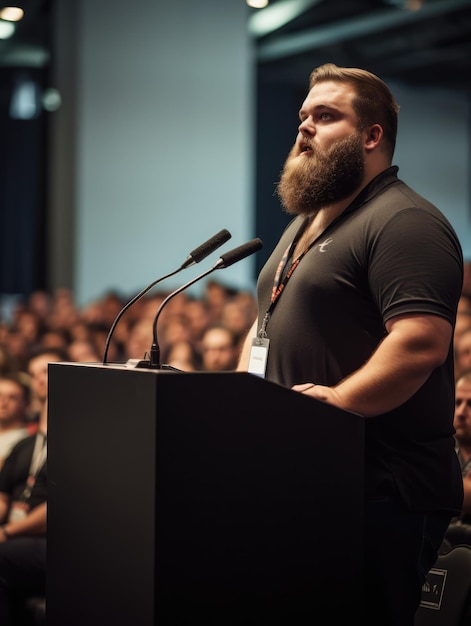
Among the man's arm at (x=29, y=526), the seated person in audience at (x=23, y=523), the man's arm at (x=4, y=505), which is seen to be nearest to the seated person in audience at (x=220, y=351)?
the seated person in audience at (x=23, y=523)

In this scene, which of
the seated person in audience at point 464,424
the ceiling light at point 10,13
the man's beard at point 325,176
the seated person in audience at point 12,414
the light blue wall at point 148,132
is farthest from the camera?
the light blue wall at point 148,132

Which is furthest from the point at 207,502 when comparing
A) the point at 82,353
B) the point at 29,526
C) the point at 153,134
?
the point at 153,134

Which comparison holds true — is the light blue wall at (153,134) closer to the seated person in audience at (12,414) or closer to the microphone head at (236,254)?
the seated person in audience at (12,414)

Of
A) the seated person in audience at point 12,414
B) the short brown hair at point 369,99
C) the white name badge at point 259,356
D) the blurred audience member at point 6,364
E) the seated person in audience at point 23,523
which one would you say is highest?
the short brown hair at point 369,99

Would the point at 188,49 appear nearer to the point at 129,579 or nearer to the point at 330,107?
the point at 330,107

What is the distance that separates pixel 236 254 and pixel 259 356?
26 cm

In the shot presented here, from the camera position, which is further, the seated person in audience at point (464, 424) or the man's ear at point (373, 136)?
the seated person in audience at point (464, 424)

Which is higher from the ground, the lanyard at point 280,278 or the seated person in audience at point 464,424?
the lanyard at point 280,278

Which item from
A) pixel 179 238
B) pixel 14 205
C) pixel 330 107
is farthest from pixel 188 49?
pixel 330 107

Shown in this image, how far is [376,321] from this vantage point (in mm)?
1946

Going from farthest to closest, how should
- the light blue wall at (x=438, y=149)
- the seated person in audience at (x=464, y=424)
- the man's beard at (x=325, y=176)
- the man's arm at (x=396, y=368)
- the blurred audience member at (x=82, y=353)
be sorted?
the light blue wall at (x=438, y=149), the blurred audience member at (x=82, y=353), the seated person in audience at (x=464, y=424), the man's beard at (x=325, y=176), the man's arm at (x=396, y=368)

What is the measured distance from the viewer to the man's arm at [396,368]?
1.77 m

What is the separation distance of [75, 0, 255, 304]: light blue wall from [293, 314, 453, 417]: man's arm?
8.31 meters

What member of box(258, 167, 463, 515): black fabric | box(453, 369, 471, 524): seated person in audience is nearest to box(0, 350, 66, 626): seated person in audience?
box(453, 369, 471, 524): seated person in audience
